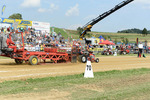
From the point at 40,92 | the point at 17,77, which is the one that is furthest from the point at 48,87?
the point at 17,77

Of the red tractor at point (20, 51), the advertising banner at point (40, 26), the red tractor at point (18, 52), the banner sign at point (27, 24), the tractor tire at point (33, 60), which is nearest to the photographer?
the red tractor at point (18, 52)

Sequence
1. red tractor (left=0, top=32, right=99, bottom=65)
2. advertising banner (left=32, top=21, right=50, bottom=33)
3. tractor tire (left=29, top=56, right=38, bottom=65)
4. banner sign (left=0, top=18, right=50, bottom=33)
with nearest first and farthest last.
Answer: red tractor (left=0, top=32, right=99, bottom=65), tractor tire (left=29, top=56, right=38, bottom=65), banner sign (left=0, top=18, right=50, bottom=33), advertising banner (left=32, top=21, right=50, bottom=33)

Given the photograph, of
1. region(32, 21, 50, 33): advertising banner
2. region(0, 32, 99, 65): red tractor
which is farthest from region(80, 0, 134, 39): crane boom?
region(0, 32, 99, 65): red tractor

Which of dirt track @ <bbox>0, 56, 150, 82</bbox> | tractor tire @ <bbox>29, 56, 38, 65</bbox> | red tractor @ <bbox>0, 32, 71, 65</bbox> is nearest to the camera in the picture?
dirt track @ <bbox>0, 56, 150, 82</bbox>

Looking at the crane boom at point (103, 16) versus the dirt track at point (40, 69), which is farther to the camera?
the crane boom at point (103, 16)

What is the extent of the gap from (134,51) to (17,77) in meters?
31.3

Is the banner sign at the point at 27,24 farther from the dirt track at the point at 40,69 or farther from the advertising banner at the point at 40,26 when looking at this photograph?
the dirt track at the point at 40,69

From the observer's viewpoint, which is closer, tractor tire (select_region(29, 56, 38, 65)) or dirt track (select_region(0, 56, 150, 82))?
dirt track (select_region(0, 56, 150, 82))

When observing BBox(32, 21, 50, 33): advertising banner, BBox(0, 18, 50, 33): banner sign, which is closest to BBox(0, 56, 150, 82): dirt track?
BBox(0, 18, 50, 33): banner sign

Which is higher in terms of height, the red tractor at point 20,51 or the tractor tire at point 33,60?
the red tractor at point 20,51

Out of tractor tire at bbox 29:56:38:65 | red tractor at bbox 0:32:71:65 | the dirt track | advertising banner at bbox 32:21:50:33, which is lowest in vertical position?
the dirt track

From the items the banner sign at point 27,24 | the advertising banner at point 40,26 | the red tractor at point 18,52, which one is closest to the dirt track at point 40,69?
the red tractor at point 18,52

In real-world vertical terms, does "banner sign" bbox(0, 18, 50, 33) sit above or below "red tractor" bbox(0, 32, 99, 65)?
above

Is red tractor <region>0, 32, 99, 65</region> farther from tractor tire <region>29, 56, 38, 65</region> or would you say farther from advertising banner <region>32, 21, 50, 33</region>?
advertising banner <region>32, 21, 50, 33</region>
